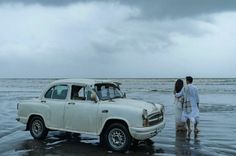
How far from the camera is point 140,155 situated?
1145cm

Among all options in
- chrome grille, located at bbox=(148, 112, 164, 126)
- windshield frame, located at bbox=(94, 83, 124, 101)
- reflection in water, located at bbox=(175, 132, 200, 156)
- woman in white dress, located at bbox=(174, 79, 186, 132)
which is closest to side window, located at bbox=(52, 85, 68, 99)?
windshield frame, located at bbox=(94, 83, 124, 101)

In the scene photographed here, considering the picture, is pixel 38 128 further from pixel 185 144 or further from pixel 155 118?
pixel 185 144

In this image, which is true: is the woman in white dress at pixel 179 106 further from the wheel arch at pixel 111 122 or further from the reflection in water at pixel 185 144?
the wheel arch at pixel 111 122

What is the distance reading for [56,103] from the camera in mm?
13422

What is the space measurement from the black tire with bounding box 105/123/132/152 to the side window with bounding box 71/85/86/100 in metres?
1.49

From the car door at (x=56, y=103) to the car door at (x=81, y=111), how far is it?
0.24m

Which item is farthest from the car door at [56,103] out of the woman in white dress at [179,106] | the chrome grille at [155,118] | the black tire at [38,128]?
the woman in white dress at [179,106]

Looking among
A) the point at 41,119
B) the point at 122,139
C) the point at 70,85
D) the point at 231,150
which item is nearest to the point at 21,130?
the point at 41,119

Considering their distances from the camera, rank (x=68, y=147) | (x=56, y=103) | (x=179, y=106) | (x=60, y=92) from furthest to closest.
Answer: (x=179, y=106)
(x=60, y=92)
(x=56, y=103)
(x=68, y=147)

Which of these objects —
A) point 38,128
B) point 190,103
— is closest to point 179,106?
point 190,103

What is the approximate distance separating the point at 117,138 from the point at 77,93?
2.09 metres

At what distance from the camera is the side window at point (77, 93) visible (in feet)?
43.0

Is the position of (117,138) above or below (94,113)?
below

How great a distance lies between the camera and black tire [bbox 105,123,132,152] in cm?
1188
